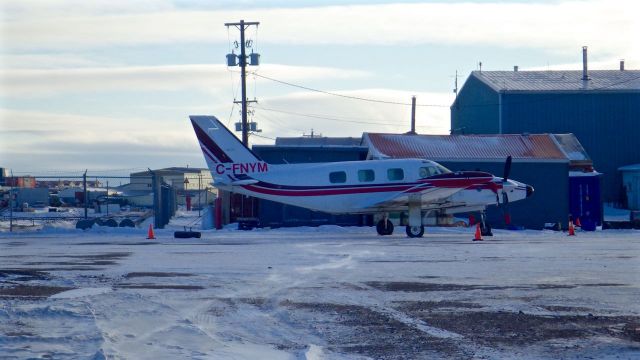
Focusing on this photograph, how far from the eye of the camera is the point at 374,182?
3167 centimetres

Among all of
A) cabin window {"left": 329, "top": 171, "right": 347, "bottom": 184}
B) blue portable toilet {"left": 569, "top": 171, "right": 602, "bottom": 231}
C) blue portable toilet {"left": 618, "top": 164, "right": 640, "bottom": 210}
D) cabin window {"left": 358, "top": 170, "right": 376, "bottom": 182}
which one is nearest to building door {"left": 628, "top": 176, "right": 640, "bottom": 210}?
blue portable toilet {"left": 618, "top": 164, "right": 640, "bottom": 210}

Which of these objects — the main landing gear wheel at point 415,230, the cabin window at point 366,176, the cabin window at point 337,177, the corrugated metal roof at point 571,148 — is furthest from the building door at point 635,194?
the cabin window at point 337,177

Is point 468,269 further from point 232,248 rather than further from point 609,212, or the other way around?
point 609,212

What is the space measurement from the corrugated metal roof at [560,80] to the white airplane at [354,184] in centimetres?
2829

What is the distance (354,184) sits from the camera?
31.6 metres

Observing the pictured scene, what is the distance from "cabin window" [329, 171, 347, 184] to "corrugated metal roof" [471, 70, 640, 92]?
29358mm

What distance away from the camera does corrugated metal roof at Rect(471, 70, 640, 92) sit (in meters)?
59.0

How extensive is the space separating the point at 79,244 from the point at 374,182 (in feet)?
35.4

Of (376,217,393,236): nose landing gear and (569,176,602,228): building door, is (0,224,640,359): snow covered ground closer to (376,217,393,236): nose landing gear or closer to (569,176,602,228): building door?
(376,217,393,236): nose landing gear

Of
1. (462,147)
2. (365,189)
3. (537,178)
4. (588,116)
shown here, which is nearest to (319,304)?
(365,189)

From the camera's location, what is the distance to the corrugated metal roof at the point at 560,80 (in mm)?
58969

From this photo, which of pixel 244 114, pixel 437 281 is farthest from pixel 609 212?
pixel 437 281

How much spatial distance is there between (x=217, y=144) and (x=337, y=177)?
4.44 meters

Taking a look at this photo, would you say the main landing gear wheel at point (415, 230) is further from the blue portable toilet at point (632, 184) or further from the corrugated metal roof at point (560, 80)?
the corrugated metal roof at point (560, 80)
